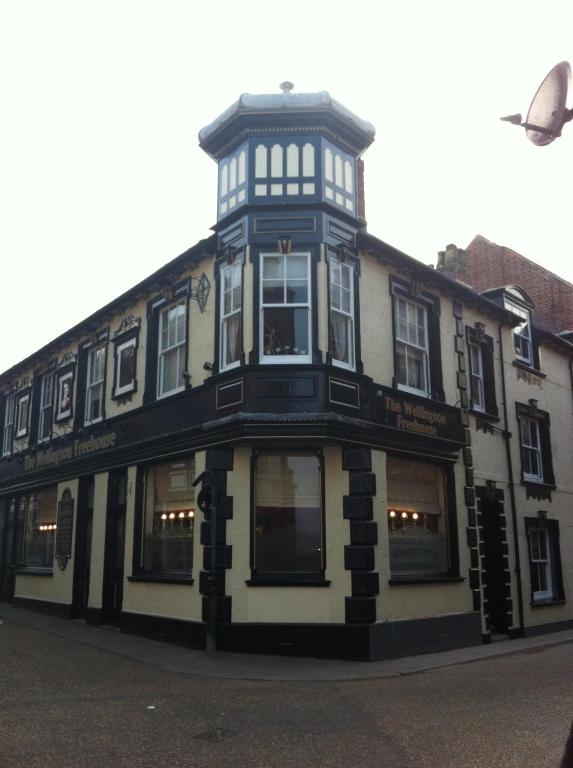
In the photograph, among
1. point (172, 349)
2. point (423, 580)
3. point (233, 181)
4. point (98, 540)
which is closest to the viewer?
point (423, 580)

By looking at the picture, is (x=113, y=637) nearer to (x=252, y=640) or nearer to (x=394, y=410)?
(x=252, y=640)

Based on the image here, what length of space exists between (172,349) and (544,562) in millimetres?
10861

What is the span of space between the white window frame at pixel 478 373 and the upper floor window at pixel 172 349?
6920mm

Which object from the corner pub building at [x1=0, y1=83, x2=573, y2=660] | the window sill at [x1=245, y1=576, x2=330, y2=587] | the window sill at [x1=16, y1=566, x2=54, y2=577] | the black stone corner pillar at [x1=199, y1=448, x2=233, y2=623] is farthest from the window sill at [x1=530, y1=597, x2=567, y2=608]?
the window sill at [x1=16, y1=566, x2=54, y2=577]

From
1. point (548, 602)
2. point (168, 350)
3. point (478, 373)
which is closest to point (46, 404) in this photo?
point (168, 350)

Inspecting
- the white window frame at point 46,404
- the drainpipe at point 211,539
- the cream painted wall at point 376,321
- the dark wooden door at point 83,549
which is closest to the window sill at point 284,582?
the drainpipe at point 211,539

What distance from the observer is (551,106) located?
5.38 meters

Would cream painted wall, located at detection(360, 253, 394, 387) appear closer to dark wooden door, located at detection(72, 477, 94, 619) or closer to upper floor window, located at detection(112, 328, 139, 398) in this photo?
upper floor window, located at detection(112, 328, 139, 398)

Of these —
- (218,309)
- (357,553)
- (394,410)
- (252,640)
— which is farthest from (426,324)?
(252,640)

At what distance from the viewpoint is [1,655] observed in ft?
40.0

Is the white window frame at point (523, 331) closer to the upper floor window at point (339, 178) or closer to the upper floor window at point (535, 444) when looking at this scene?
the upper floor window at point (535, 444)

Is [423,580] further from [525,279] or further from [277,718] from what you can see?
[525,279]

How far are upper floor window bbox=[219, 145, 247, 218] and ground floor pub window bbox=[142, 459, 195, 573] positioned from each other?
5256 millimetres

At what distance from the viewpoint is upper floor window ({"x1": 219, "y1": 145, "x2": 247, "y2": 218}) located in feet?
46.2
